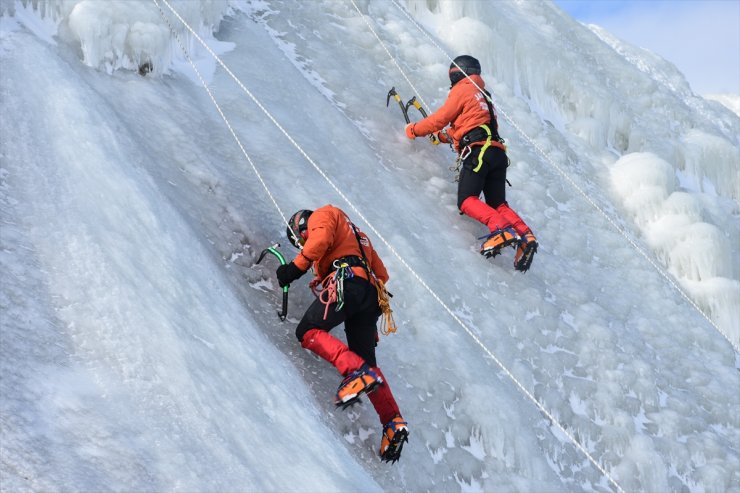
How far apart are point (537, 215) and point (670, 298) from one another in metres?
1.60

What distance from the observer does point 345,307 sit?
476cm

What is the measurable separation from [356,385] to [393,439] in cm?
37

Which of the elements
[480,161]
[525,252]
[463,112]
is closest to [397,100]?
[463,112]

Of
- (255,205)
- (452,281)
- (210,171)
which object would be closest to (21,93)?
(210,171)

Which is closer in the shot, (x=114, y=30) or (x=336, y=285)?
(x=336, y=285)

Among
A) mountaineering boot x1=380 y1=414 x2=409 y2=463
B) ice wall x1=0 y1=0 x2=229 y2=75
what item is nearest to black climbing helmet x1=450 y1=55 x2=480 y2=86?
ice wall x1=0 y1=0 x2=229 y2=75

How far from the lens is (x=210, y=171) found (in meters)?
5.64

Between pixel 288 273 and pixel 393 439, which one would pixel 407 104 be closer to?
pixel 288 273

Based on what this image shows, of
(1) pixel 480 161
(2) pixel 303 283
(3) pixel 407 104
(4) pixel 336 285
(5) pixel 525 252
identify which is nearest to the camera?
(4) pixel 336 285

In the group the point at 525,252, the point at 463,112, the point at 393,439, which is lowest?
the point at 393,439

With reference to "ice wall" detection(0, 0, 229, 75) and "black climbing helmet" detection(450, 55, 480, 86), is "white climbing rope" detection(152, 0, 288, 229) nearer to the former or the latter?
"ice wall" detection(0, 0, 229, 75)

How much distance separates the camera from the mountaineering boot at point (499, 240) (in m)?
6.45

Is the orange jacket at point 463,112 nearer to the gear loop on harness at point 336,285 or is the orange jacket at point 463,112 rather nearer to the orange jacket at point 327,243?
the orange jacket at point 327,243

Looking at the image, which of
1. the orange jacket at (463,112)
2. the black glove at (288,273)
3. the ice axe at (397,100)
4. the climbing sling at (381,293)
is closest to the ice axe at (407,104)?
the ice axe at (397,100)
